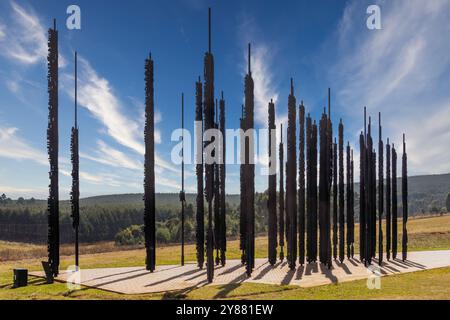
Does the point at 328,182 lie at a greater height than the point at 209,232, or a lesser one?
greater

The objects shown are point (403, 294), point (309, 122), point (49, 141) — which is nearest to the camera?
point (403, 294)

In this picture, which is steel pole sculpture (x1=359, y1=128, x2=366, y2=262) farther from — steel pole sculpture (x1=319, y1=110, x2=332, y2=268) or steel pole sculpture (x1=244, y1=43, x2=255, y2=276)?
steel pole sculpture (x1=244, y1=43, x2=255, y2=276)

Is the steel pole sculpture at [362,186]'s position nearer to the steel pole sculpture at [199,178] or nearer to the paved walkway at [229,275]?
the paved walkway at [229,275]

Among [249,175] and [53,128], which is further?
[249,175]

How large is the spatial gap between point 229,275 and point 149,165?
22.1 feet

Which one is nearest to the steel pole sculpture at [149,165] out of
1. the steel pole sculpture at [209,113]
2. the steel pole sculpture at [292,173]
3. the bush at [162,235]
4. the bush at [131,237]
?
the steel pole sculpture at [209,113]

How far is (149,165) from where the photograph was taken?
20.6m

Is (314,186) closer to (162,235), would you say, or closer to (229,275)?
(229,275)

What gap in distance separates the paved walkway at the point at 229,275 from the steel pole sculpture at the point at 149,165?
1.90 m

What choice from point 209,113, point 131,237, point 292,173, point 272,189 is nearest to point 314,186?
point 292,173

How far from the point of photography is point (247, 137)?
21.1 meters
